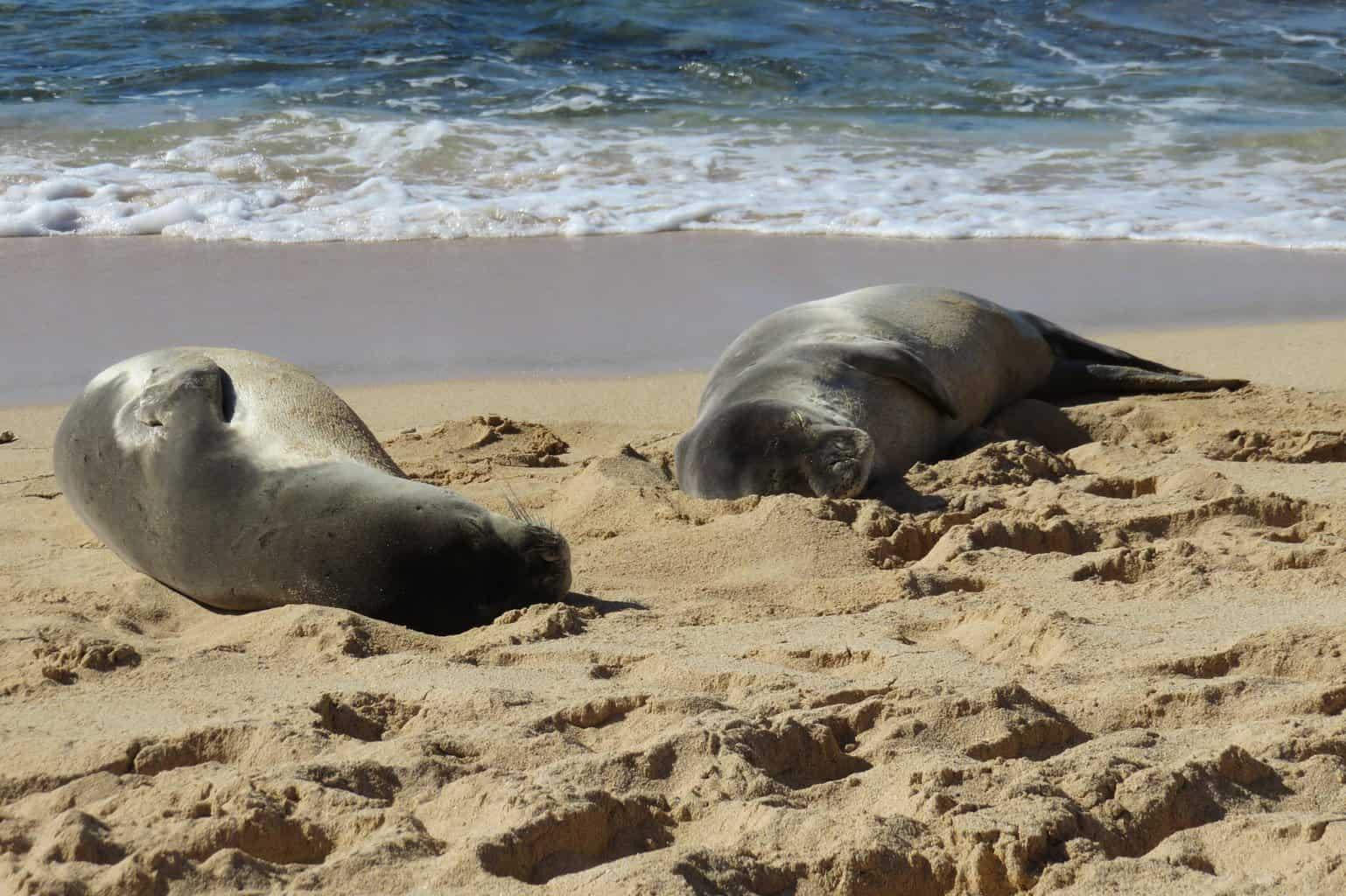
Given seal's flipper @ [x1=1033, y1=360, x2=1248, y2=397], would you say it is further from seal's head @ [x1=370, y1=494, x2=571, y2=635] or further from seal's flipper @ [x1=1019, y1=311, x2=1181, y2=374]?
seal's head @ [x1=370, y1=494, x2=571, y2=635]

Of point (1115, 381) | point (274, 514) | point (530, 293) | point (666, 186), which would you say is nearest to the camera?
point (274, 514)

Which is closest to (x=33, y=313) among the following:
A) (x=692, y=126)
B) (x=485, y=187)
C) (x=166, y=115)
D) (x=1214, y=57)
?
(x=485, y=187)

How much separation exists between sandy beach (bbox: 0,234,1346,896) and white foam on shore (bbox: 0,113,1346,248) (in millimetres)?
2763

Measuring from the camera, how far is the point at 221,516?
155 inches

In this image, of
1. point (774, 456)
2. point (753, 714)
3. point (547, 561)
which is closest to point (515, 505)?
point (774, 456)

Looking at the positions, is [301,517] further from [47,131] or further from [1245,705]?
[47,131]

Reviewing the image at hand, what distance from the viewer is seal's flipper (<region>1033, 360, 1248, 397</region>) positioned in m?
6.02

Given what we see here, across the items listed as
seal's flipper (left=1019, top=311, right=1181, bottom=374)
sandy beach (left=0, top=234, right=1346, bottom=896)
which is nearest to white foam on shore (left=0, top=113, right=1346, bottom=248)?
seal's flipper (left=1019, top=311, right=1181, bottom=374)

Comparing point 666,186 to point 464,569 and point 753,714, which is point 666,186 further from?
point 753,714

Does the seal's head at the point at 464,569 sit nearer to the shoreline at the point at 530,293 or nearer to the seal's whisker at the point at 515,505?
the seal's whisker at the point at 515,505

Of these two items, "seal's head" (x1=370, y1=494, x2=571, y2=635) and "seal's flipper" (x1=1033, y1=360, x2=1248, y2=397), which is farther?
"seal's flipper" (x1=1033, y1=360, x2=1248, y2=397)

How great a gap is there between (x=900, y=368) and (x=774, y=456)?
0.90 meters

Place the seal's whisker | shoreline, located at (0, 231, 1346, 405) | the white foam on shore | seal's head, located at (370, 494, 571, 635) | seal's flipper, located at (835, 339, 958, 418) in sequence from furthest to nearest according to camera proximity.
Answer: the white foam on shore < shoreline, located at (0, 231, 1346, 405) < seal's flipper, located at (835, 339, 958, 418) < the seal's whisker < seal's head, located at (370, 494, 571, 635)

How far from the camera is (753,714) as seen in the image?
2.80 m
